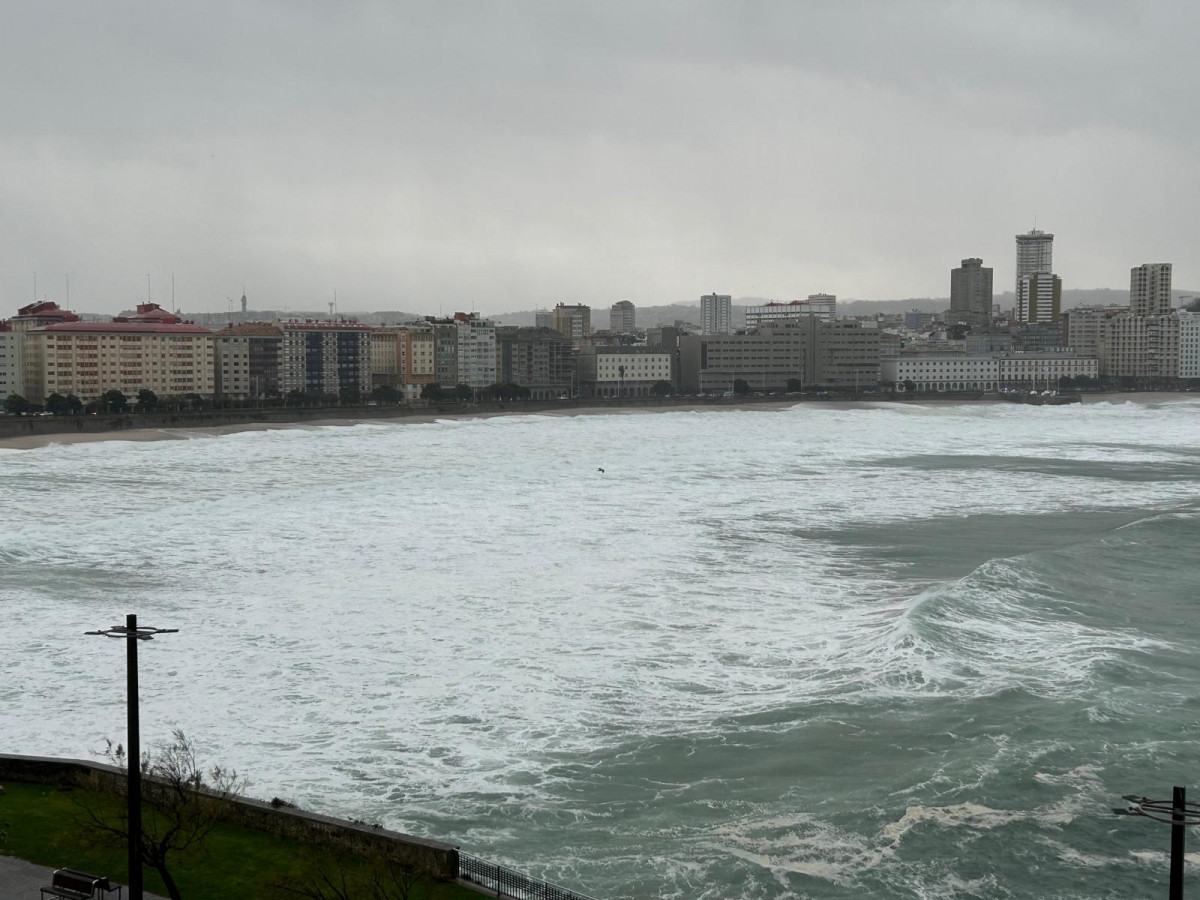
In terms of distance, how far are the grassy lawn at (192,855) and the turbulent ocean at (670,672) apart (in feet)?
3.58

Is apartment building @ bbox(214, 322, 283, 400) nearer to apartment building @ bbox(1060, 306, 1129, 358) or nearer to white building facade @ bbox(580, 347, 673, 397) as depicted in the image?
white building facade @ bbox(580, 347, 673, 397)

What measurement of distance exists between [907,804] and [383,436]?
4601cm

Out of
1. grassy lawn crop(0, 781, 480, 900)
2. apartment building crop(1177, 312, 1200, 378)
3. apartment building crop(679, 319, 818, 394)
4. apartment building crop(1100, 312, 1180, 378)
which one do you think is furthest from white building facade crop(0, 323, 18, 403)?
apartment building crop(1177, 312, 1200, 378)

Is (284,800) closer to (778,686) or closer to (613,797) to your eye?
(613,797)

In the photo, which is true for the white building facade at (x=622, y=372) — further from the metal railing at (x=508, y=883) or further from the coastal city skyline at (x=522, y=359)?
the metal railing at (x=508, y=883)

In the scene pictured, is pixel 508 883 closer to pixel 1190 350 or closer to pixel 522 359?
pixel 522 359

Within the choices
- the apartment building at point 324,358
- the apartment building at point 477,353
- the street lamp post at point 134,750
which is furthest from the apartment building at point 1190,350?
the street lamp post at point 134,750

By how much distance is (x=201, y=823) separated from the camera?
839 centimetres

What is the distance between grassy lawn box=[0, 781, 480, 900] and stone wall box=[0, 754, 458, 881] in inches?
2.9

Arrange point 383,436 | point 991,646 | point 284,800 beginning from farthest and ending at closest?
point 383,436 < point 991,646 < point 284,800

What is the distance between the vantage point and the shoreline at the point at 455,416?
49.3m

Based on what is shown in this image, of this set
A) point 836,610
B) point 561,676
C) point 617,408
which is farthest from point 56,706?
point 617,408

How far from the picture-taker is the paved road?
7.34m

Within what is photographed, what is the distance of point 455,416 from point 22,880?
65352 mm
